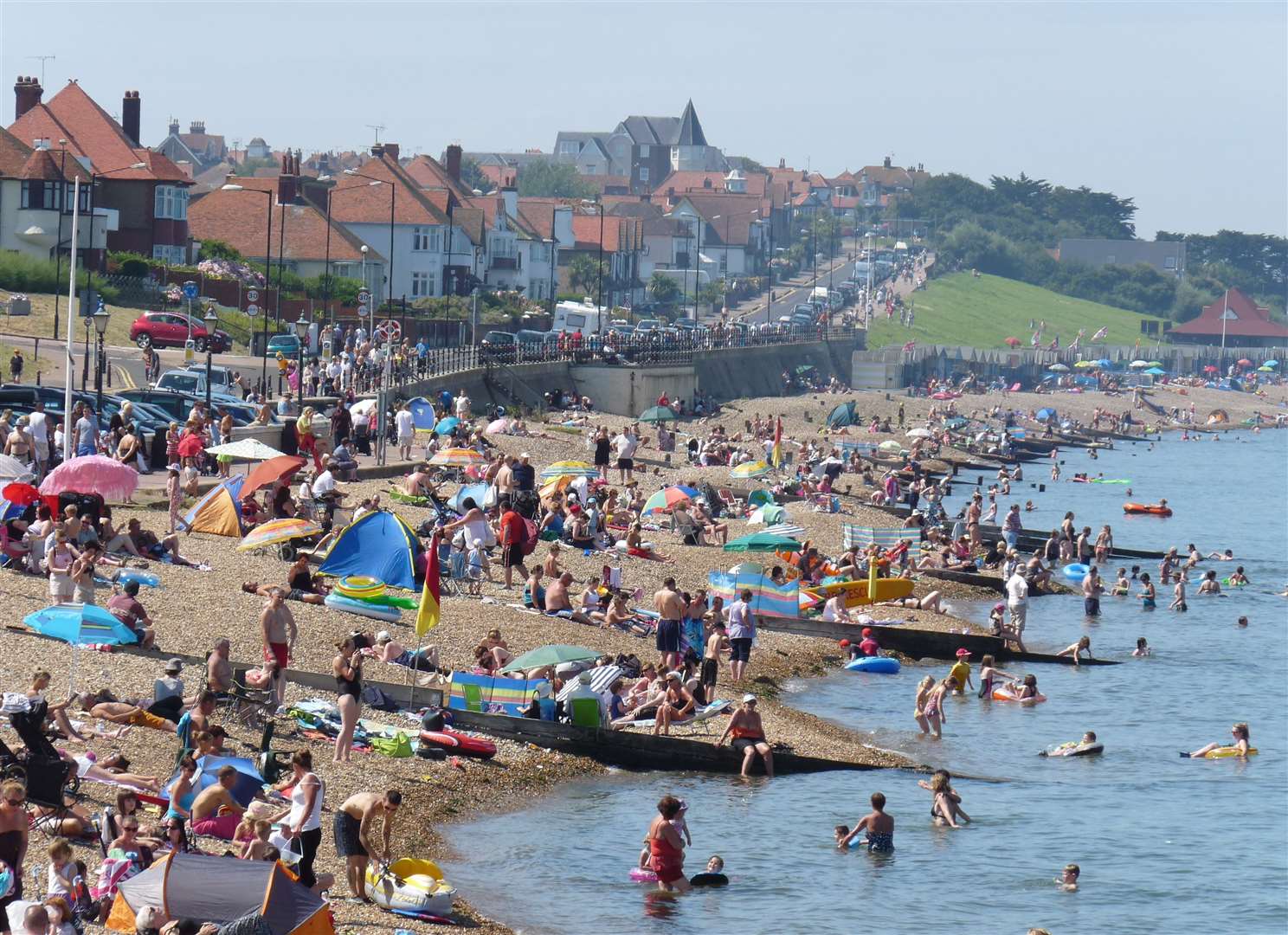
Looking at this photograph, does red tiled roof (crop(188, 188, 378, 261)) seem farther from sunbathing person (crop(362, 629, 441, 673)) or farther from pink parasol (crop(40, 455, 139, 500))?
sunbathing person (crop(362, 629, 441, 673))

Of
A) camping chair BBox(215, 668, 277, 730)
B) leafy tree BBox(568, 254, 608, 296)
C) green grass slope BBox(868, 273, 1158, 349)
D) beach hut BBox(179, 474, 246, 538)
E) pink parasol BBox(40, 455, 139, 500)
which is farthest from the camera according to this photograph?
green grass slope BBox(868, 273, 1158, 349)

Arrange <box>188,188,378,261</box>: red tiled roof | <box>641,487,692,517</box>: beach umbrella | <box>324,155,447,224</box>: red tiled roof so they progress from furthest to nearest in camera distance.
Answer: <box>324,155,447,224</box>: red tiled roof < <box>188,188,378,261</box>: red tiled roof < <box>641,487,692,517</box>: beach umbrella

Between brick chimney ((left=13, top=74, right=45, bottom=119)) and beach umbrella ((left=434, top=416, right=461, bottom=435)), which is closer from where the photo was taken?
beach umbrella ((left=434, top=416, right=461, bottom=435))

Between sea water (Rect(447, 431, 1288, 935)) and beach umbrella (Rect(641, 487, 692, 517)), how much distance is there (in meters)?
8.15

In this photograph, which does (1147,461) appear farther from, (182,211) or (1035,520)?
(182,211)

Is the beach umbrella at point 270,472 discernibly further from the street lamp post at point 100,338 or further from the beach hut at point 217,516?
the street lamp post at point 100,338

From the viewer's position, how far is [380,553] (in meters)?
22.7

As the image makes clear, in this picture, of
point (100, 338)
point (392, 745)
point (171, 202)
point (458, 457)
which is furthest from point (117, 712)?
point (171, 202)

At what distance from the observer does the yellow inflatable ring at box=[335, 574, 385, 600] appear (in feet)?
72.5

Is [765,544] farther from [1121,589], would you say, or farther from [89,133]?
[89,133]

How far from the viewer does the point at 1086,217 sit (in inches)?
7707

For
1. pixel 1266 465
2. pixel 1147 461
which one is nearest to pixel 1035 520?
pixel 1147 461

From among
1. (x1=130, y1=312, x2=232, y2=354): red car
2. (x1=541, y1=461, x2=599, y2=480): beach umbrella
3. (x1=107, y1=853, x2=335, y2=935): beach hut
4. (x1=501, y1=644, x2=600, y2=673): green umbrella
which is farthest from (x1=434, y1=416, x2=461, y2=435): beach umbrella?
(x1=107, y1=853, x2=335, y2=935): beach hut

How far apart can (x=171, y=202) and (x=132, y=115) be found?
25.0ft
